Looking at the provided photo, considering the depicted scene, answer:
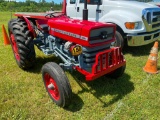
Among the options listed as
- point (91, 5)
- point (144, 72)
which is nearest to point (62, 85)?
point (144, 72)

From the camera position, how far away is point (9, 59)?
16.9ft

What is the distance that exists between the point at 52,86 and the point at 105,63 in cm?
96

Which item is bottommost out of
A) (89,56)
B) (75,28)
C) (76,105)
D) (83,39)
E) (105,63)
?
(76,105)

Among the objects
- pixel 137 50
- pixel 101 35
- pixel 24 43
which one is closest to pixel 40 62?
pixel 24 43

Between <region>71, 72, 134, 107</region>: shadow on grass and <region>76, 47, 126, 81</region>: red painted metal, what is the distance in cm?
60

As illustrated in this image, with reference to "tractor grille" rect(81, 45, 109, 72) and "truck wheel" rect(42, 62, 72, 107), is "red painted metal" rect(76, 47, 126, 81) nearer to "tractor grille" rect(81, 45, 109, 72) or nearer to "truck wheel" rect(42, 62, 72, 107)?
"tractor grille" rect(81, 45, 109, 72)

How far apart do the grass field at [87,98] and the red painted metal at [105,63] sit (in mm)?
581

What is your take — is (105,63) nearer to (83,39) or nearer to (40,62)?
(83,39)

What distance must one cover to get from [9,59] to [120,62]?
3.30 m

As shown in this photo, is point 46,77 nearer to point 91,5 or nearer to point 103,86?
point 103,86

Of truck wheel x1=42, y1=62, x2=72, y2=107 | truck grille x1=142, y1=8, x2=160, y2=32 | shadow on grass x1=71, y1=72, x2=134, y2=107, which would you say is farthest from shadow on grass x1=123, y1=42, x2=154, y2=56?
truck wheel x1=42, y1=62, x2=72, y2=107

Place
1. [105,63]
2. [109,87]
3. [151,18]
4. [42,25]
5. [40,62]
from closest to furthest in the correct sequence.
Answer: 1. [105,63]
2. [109,87]
3. [42,25]
4. [40,62]
5. [151,18]

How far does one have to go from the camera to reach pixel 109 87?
11.8 ft

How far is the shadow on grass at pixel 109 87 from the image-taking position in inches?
132
